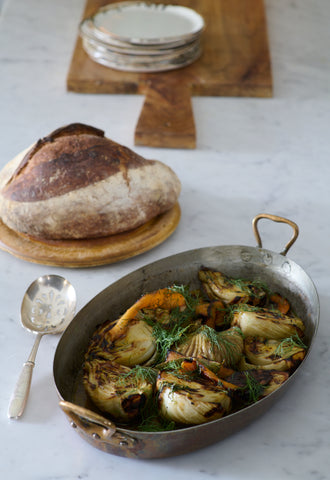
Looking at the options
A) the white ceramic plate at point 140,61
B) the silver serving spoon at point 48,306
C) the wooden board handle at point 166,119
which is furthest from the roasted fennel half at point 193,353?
the white ceramic plate at point 140,61

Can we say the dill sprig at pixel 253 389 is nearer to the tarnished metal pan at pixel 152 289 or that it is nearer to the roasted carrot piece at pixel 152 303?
the tarnished metal pan at pixel 152 289

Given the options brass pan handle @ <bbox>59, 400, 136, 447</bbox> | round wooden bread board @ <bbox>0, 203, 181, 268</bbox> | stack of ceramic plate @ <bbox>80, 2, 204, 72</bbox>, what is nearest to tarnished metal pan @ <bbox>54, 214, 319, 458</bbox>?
brass pan handle @ <bbox>59, 400, 136, 447</bbox>

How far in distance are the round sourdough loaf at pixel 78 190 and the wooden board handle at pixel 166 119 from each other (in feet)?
0.98

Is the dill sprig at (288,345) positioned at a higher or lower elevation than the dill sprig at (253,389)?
lower

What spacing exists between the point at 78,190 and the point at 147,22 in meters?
0.85

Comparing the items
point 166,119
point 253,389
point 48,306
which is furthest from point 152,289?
point 166,119

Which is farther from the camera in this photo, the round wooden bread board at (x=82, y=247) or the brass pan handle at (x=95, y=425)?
the round wooden bread board at (x=82, y=247)

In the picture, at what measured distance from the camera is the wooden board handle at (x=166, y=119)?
148 centimetres

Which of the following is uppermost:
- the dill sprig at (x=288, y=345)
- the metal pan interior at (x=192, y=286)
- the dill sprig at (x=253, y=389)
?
the dill sprig at (x=253, y=389)

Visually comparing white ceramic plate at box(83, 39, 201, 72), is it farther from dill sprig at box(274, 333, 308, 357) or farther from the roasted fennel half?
dill sprig at box(274, 333, 308, 357)

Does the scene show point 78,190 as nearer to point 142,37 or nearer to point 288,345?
point 288,345

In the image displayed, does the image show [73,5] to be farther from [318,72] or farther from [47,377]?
[47,377]

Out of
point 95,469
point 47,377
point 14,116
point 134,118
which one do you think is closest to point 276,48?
point 134,118

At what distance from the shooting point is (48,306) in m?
1.03
